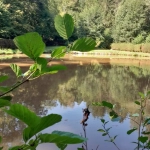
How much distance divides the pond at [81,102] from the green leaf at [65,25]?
2.19m

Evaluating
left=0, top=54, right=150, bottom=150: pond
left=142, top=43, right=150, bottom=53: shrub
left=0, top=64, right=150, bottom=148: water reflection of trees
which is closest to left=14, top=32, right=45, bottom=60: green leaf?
left=0, top=54, right=150, bottom=150: pond

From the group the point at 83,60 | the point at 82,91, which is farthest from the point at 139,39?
the point at 82,91

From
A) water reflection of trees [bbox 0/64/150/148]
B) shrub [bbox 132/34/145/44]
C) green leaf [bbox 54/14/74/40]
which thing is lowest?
water reflection of trees [bbox 0/64/150/148]

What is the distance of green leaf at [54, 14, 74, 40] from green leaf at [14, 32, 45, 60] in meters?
0.08

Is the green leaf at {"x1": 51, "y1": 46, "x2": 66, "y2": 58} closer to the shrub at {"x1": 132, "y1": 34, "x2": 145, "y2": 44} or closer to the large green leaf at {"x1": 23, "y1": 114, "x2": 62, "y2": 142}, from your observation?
the large green leaf at {"x1": 23, "y1": 114, "x2": 62, "y2": 142}

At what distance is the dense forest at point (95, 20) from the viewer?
26.6 meters

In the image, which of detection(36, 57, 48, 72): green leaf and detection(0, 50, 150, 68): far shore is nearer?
detection(36, 57, 48, 72): green leaf

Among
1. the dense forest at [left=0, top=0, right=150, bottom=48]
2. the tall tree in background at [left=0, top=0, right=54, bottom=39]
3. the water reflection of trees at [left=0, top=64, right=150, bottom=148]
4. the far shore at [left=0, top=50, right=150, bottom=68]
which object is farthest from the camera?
the dense forest at [left=0, top=0, right=150, bottom=48]

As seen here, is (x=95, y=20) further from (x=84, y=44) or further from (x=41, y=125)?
(x=41, y=125)

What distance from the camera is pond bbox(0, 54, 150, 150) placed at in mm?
4598

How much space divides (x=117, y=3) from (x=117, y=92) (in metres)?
25.6

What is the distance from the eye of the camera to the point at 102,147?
425 cm

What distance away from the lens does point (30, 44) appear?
35cm

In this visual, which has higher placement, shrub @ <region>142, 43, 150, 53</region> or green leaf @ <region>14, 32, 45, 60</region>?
green leaf @ <region>14, 32, 45, 60</region>
